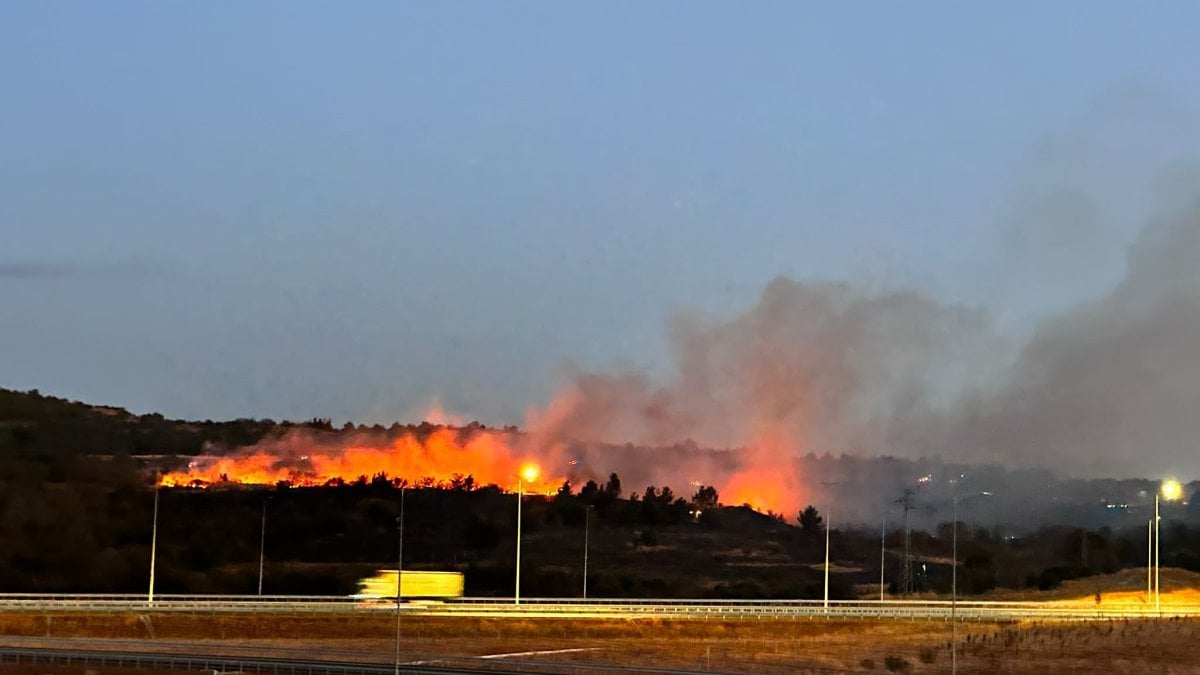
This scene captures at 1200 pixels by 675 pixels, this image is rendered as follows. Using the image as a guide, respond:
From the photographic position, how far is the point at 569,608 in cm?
10306

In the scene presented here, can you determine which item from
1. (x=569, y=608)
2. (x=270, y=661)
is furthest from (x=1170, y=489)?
(x=270, y=661)

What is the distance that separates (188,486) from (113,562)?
3901cm

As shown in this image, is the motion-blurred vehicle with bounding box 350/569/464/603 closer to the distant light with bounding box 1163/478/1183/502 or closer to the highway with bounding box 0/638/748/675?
the highway with bounding box 0/638/748/675

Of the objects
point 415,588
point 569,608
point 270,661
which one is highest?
point 415,588

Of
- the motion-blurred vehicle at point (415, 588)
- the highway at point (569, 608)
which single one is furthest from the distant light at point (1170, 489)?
the motion-blurred vehicle at point (415, 588)

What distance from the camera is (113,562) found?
5536 inches

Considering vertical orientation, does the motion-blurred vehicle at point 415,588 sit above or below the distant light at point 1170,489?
below

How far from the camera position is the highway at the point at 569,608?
96562 mm

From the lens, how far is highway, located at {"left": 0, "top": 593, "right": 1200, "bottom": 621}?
96562 mm

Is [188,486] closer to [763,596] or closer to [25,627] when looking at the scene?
[763,596]

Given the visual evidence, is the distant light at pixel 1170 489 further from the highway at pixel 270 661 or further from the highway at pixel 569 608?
the highway at pixel 270 661

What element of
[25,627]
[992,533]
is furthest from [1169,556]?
[25,627]

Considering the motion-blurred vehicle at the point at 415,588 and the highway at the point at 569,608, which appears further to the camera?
the motion-blurred vehicle at the point at 415,588

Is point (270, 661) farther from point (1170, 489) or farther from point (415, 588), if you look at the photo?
point (1170, 489)
